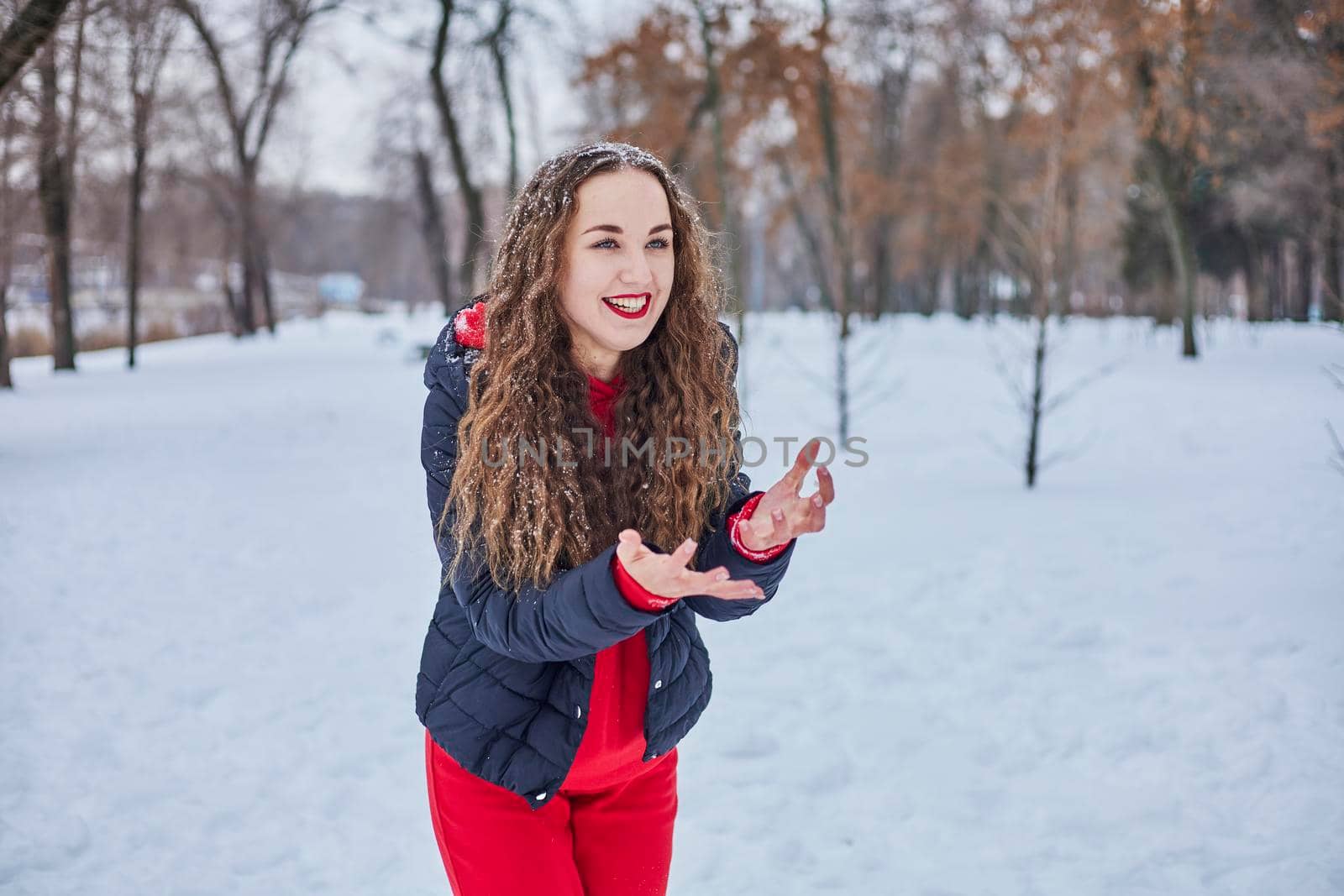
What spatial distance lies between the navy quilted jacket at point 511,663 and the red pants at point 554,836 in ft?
0.19

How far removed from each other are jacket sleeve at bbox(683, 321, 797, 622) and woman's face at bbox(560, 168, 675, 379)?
0.28 m

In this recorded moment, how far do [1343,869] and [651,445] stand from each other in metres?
2.91

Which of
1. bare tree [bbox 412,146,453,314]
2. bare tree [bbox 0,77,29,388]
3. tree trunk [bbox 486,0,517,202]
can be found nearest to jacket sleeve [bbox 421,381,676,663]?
bare tree [bbox 0,77,29,388]

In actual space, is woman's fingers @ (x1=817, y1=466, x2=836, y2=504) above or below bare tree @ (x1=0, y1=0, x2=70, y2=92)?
below

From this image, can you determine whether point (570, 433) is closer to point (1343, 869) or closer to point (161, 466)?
point (1343, 869)

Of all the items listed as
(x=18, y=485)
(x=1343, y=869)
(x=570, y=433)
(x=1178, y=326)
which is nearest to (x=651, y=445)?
(x=570, y=433)

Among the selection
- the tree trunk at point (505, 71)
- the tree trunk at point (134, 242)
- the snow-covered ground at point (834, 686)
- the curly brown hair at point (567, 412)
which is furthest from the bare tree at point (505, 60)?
the curly brown hair at point (567, 412)

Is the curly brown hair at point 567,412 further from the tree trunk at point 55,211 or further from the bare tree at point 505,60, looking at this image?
the bare tree at point 505,60

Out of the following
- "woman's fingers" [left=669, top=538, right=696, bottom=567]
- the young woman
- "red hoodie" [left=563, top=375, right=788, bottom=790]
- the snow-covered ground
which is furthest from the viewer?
the snow-covered ground

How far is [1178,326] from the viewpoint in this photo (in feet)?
95.6

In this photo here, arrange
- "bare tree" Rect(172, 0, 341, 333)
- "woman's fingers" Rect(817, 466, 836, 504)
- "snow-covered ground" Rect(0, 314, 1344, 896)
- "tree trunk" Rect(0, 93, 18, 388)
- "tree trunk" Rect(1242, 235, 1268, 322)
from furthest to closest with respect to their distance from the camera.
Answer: "tree trunk" Rect(1242, 235, 1268, 322) → "bare tree" Rect(172, 0, 341, 333) → "tree trunk" Rect(0, 93, 18, 388) → "snow-covered ground" Rect(0, 314, 1344, 896) → "woman's fingers" Rect(817, 466, 836, 504)

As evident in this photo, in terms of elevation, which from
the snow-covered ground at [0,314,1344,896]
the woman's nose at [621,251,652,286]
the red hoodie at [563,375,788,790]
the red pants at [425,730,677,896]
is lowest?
the snow-covered ground at [0,314,1344,896]

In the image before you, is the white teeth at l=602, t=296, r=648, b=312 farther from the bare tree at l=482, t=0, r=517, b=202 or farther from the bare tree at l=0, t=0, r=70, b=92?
the bare tree at l=482, t=0, r=517, b=202

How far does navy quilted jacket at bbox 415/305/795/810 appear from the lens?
1.59 meters
